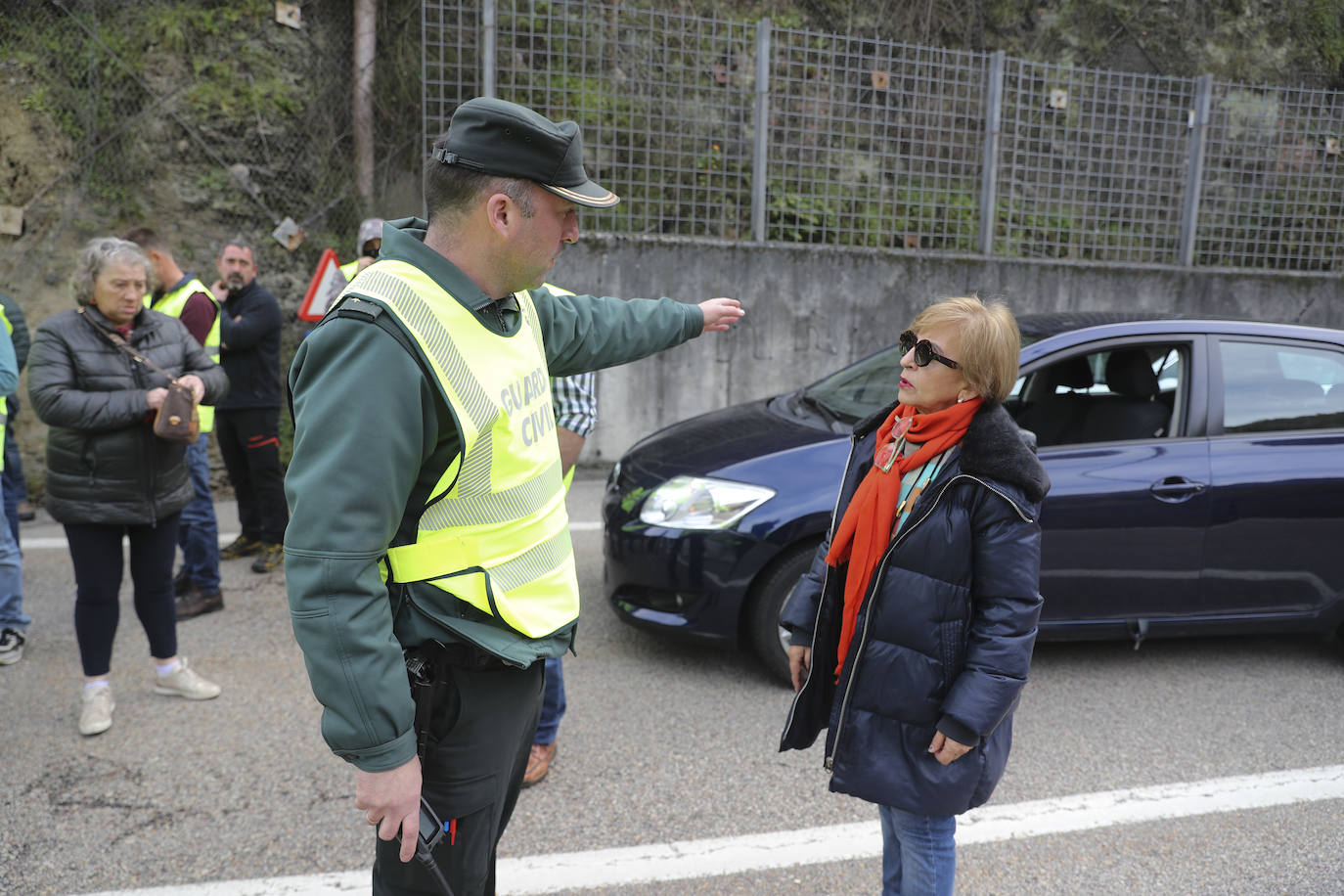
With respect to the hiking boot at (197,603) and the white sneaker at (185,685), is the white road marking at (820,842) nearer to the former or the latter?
the white sneaker at (185,685)

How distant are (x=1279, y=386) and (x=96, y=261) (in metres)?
4.78

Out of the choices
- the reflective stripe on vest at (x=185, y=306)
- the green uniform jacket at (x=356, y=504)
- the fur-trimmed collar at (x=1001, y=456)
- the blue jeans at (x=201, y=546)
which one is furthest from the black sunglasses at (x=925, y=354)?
the reflective stripe on vest at (x=185, y=306)

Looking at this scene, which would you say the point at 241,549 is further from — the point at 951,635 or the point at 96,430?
the point at 951,635

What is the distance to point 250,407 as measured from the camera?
5.68 meters

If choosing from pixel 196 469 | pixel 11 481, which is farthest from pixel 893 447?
pixel 11 481

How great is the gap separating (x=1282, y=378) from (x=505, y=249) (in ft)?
12.5

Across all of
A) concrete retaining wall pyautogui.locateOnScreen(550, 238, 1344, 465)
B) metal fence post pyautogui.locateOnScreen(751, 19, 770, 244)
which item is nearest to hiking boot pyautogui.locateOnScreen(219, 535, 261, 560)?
concrete retaining wall pyautogui.locateOnScreen(550, 238, 1344, 465)

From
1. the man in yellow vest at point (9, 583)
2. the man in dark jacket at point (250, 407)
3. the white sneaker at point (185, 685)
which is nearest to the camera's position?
the white sneaker at point (185, 685)

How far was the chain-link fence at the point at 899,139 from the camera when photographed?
27.0 feet

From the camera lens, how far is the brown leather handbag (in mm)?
3611

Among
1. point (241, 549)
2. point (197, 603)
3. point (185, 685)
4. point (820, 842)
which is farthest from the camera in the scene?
point (241, 549)

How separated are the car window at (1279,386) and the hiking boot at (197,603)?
4.74 m

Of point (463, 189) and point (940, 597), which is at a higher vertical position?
point (463, 189)

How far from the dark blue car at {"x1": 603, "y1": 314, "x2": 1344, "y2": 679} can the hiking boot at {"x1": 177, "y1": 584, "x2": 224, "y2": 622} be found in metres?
2.11
